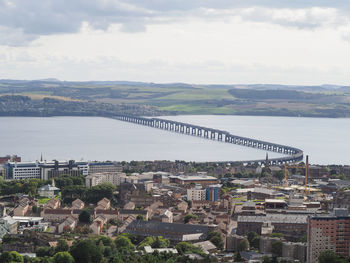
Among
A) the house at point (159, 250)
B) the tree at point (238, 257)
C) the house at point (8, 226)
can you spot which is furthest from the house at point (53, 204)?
the tree at point (238, 257)

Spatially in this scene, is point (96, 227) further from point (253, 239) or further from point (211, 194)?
point (211, 194)

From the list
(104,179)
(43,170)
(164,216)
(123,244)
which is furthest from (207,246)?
(43,170)

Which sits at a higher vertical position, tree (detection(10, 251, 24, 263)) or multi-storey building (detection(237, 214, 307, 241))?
multi-storey building (detection(237, 214, 307, 241))

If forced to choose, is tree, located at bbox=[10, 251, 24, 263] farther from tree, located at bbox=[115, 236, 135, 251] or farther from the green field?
the green field

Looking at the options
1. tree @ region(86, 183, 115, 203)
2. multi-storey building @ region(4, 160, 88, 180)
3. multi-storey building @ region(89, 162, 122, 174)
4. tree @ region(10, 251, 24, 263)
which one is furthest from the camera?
multi-storey building @ region(89, 162, 122, 174)

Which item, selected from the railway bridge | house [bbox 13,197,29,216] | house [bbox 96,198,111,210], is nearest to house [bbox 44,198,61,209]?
house [bbox 13,197,29,216]

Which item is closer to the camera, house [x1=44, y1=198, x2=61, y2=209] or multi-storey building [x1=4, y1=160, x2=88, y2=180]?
house [x1=44, y1=198, x2=61, y2=209]
